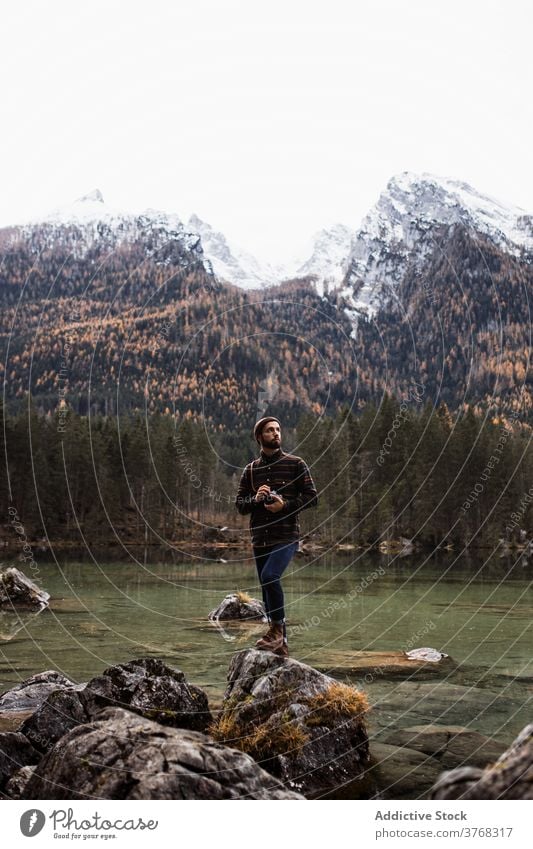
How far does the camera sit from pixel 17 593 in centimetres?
2381

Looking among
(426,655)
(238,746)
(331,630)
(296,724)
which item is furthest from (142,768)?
(331,630)

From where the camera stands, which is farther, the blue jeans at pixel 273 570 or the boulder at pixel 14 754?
the blue jeans at pixel 273 570

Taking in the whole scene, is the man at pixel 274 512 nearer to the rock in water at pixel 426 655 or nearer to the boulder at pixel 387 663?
the boulder at pixel 387 663

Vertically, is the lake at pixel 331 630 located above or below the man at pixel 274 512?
below

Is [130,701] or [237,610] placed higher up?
[130,701]

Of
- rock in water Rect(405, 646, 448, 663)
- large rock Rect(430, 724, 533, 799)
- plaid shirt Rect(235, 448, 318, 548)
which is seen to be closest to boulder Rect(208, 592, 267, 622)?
rock in water Rect(405, 646, 448, 663)

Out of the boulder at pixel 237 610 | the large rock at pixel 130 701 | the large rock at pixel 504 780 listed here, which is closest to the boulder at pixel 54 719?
the large rock at pixel 130 701

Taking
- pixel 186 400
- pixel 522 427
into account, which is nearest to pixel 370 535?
pixel 522 427

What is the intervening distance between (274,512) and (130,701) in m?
2.60

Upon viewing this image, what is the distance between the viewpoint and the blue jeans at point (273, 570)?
8969 mm

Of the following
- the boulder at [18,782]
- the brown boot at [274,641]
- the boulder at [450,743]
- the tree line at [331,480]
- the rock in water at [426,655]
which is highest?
the brown boot at [274,641]

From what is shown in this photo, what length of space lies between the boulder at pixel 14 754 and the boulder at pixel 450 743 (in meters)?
3.75

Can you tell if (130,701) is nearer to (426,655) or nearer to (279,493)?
(279,493)

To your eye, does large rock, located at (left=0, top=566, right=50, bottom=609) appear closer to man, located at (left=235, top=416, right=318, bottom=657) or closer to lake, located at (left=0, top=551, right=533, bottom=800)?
lake, located at (left=0, top=551, right=533, bottom=800)
